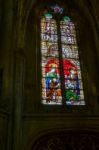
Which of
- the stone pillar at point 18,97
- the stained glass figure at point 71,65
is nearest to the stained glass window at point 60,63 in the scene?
the stained glass figure at point 71,65

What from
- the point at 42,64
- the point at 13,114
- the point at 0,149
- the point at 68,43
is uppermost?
the point at 68,43

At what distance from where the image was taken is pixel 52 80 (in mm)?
11047

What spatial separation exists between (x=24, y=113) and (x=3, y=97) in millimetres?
846

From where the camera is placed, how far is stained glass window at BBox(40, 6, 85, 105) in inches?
423

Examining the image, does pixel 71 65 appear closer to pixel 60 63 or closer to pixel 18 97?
pixel 60 63

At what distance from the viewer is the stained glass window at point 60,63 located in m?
10.7

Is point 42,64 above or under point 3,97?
above

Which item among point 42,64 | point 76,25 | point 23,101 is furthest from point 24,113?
point 76,25

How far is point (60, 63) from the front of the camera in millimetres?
11422

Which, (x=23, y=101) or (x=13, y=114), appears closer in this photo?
(x=13, y=114)

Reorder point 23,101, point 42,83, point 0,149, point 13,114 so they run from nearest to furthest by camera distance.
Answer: point 0,149 → point 13,114 → point 23,101 → point 42,83

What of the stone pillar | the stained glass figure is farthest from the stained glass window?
the stone pillar

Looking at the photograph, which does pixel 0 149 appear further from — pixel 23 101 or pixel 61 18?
pixel 61 18

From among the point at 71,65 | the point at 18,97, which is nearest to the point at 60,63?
the point at 71,65
